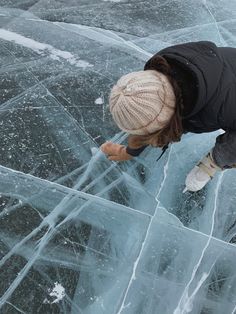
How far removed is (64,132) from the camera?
182 cm

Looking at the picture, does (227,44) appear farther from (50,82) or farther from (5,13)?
(5,13)

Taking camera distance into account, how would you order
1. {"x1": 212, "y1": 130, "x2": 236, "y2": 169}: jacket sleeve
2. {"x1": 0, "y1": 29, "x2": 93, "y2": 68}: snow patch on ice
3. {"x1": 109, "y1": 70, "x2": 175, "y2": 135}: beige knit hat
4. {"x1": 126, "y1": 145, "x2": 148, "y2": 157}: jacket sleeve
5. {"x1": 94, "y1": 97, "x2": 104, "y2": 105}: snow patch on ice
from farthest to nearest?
{"x1": 0, "y1": 29, "x2": 93, "y2": 68}: snow patch on ice, {"x1": 94, "y1": 97, "x2": 104, "y2": 105}: snow patch on ice, {"x1": 126, "y1": 145, "x2": 148, "y2": 157}: jacket sleeve, {"x1": 212, "y1": 130, "x2": 236, "y2": 169}: jacket sleeve, {"x1": 109, "y1": 70, "x2": 175, "y2": 135}: beige knit hat

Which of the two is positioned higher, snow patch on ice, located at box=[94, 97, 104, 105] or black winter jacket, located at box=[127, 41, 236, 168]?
black winter jacket, located at box=[127, 41, 236, 168]

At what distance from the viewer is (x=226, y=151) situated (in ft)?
4.82

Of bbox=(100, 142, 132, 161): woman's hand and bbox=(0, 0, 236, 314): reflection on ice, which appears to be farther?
bbox=(100, 142, 132, 161): woman's hand

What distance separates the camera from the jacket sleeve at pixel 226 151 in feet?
4.71

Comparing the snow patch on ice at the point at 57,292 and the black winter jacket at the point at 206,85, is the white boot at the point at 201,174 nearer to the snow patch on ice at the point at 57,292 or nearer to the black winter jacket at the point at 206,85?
the black winter jacket at the point at 206,85

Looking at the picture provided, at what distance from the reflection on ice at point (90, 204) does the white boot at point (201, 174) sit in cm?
6

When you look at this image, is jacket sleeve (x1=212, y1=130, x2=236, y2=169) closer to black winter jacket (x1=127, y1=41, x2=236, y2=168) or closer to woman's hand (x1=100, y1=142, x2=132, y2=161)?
black winter jacket (x1=127, y1=41, x2=236, y2=168)

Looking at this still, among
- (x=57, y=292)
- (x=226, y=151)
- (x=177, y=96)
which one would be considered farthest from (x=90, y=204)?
(x=177, y=96)

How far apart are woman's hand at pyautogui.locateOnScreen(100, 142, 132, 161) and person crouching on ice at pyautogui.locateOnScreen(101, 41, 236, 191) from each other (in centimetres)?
23

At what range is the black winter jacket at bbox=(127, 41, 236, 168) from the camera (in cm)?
120

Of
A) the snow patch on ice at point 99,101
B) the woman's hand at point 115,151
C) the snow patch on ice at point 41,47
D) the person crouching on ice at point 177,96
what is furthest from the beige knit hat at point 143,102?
the snow patch on ice at point 41,47

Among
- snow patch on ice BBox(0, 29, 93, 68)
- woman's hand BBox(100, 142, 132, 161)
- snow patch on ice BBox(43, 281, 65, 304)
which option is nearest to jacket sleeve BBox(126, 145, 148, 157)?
woman's hand BBox(100, 142, 132, 161)
